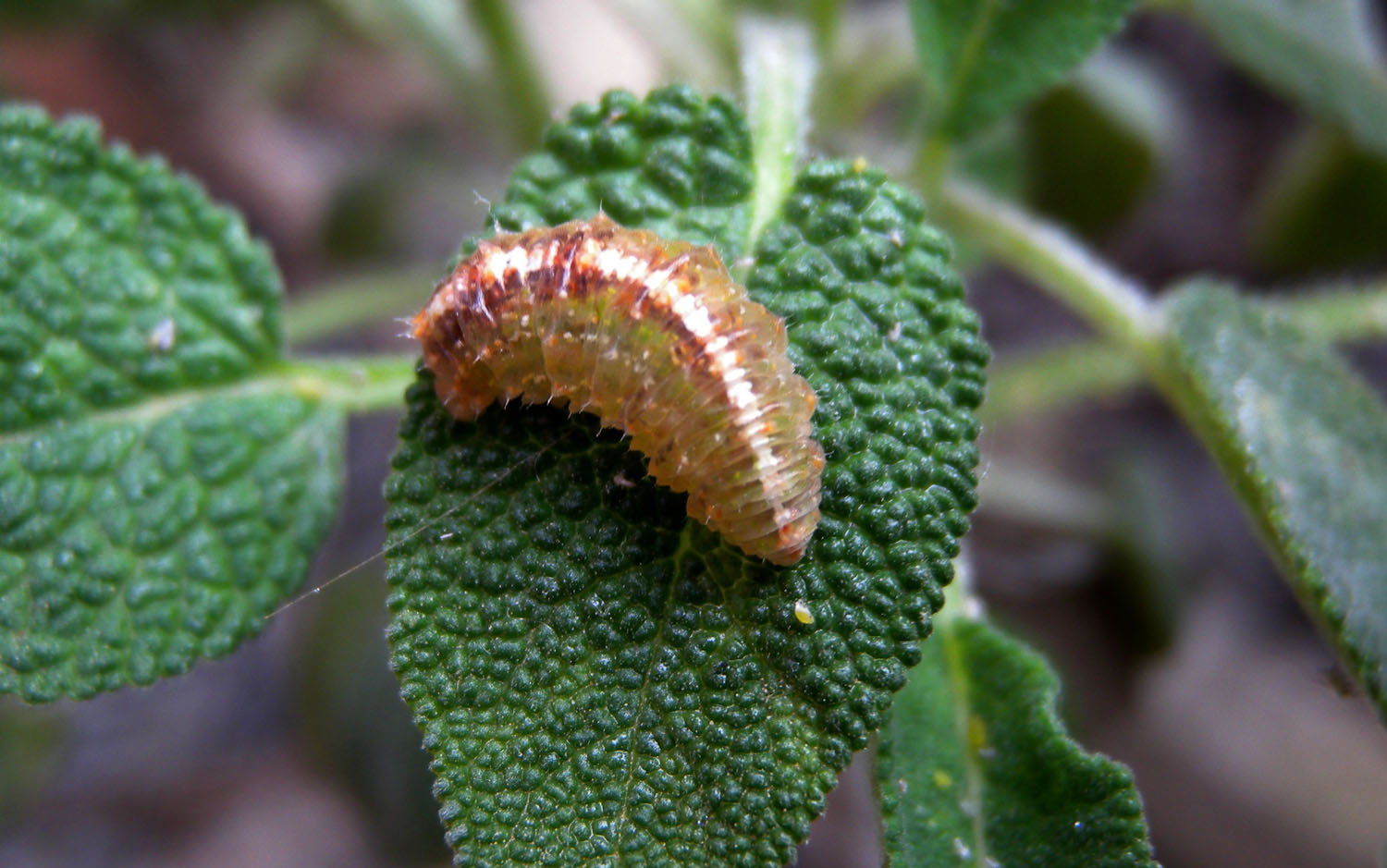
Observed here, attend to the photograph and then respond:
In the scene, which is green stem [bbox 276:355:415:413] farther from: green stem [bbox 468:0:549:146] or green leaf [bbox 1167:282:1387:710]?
green leaf [bbox 1167:282:1387:710]

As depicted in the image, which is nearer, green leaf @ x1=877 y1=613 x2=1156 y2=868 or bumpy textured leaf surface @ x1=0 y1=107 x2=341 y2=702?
green leaf @ x1=877 y1=613 x2=1156 y2=868

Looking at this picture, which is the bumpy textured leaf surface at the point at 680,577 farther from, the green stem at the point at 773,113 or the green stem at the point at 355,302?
the green stem at the point at 355,302

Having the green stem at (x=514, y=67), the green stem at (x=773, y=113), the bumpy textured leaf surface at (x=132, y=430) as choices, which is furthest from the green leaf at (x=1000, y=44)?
the bumpy textured leaf surface at (x=132, y=430)

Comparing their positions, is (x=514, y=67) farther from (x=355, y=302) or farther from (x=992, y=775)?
(x=992, y=775)

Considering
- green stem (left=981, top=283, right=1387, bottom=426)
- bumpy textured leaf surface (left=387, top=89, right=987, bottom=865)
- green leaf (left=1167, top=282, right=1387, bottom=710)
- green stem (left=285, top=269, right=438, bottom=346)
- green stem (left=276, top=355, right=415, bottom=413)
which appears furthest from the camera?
green stem (left=981, top=283, right=1387, bottom=426)

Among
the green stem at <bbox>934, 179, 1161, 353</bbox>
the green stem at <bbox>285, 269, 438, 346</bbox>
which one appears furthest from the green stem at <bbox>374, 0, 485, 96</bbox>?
the green stem at <bbox>934, 179, 1161, 353</bbox>

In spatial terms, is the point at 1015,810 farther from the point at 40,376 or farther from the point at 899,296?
the point at 40,376
